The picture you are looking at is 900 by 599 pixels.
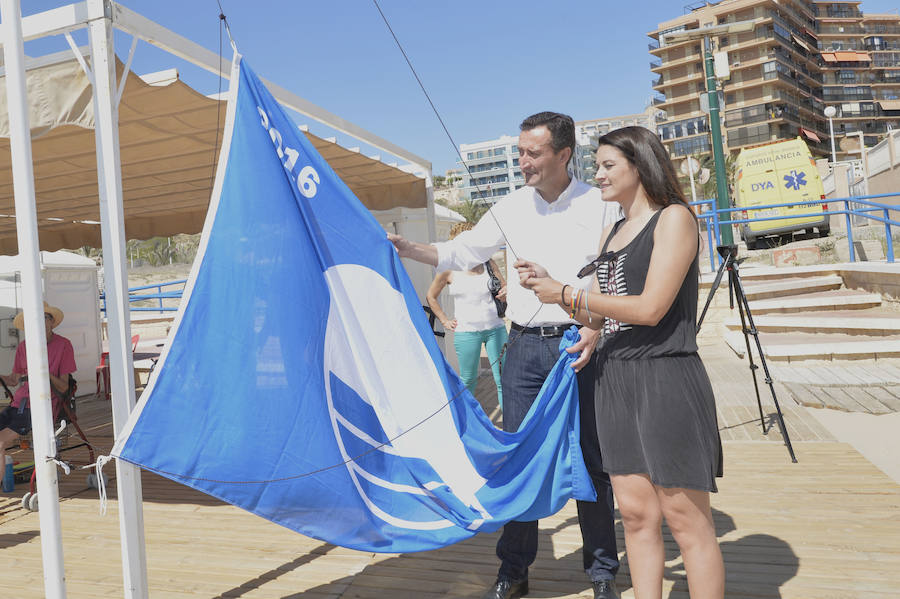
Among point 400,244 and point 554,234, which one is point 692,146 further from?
point 400,244

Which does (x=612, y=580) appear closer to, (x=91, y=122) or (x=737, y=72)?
(x=91, y=122)

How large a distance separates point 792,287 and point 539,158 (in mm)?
9683

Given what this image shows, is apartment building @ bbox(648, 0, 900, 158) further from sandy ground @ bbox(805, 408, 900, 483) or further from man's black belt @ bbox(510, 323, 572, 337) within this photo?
man's black belt @ bbox(510, 323, 572, 337)

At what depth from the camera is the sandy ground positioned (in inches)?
186

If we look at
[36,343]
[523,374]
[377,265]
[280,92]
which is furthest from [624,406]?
[280,92]

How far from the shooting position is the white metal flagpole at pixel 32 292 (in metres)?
2.62

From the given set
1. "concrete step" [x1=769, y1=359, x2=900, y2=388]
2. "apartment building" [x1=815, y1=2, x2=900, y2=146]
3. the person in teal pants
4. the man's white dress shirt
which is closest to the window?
"apartment building" [x1=815, y1=2, x2=900, y2=146]

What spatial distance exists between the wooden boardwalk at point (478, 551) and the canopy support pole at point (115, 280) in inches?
20.2

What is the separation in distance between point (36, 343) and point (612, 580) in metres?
2.47

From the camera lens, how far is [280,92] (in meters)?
4.51

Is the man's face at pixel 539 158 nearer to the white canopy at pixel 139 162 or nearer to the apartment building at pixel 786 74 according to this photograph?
the white canopy at pixel 139 162

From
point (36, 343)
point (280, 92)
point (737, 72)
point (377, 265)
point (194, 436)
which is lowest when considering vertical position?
A: point (194, 436)

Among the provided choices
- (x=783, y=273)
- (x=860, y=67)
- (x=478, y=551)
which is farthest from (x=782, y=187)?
(x=860, y=67)

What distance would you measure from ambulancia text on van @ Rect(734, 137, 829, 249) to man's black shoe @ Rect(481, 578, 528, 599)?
13346 millimetres
